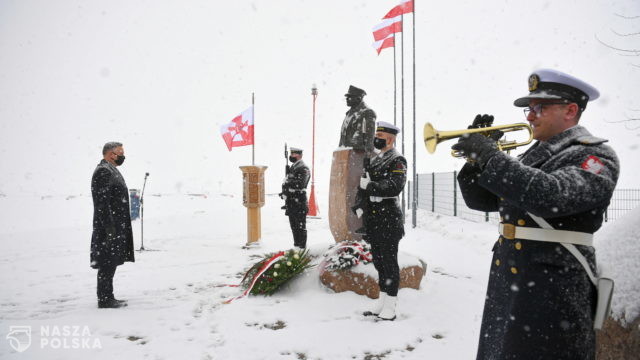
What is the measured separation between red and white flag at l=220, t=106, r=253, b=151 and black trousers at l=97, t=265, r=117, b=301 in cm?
702

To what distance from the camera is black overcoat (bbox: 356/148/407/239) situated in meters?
3.92

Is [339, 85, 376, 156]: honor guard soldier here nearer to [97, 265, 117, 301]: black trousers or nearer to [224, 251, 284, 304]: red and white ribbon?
[224, 251, 284, 304]: red and white ribbon

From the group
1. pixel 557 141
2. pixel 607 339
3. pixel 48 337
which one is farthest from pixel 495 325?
pixel 48 337

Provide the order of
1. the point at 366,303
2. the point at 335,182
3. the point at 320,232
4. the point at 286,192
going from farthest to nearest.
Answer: the point at 320,232
the point at 286,192
the point at 335,182
the point at 366,303

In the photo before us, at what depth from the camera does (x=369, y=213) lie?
4.07m

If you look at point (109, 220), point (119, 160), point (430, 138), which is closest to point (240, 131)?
point (119, 160)

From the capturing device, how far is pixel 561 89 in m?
1.65

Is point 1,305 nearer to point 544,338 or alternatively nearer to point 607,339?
point 544,338

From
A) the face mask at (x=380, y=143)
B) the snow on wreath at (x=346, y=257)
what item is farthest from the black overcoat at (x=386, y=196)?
the snow on wreath at (x=346, y=257)

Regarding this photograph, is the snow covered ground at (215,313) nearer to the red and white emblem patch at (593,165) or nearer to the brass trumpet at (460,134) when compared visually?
the brass trumpet at (460,134)

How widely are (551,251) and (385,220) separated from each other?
2.47 metres

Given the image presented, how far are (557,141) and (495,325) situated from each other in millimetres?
938

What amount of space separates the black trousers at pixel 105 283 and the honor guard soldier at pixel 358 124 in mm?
3876

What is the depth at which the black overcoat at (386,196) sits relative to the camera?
3922 millimetres
